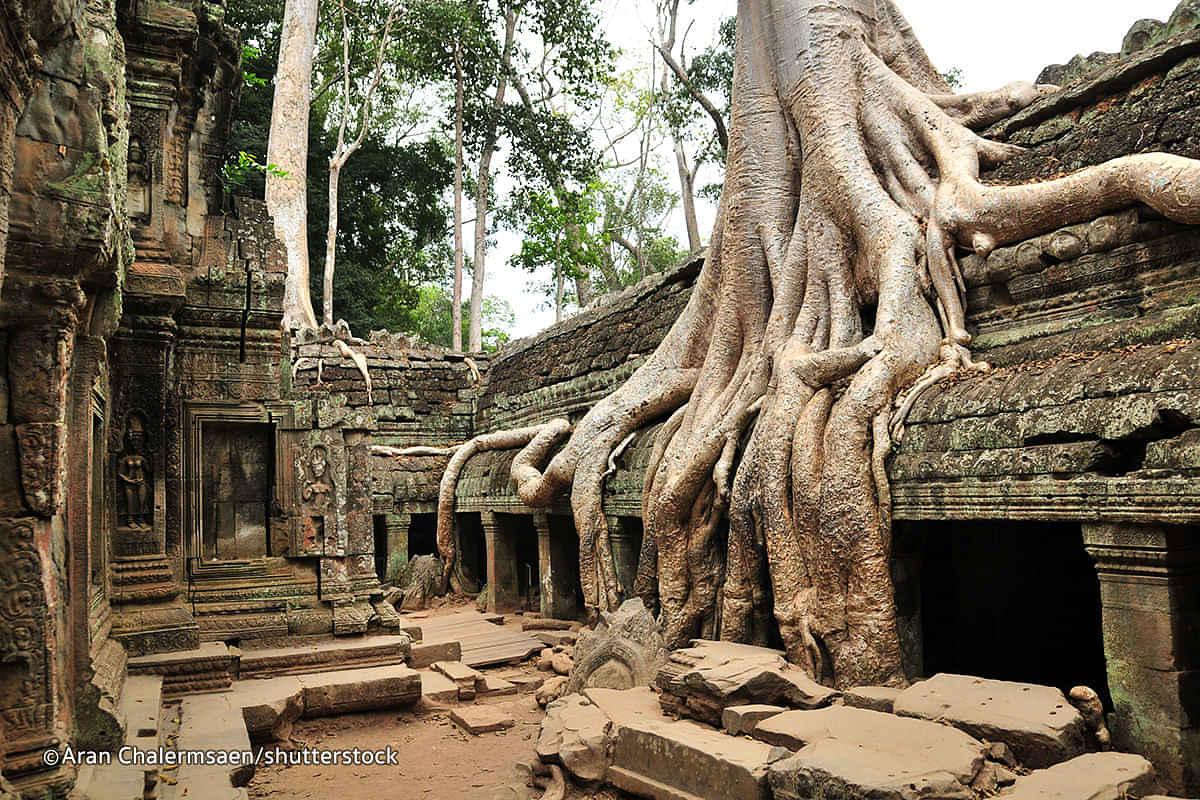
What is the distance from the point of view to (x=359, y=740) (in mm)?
5883

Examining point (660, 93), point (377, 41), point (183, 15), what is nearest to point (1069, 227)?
point (183, 15)

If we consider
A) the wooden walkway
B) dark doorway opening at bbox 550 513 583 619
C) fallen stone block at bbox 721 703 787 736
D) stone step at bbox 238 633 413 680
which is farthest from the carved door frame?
fallen stone block at bbox 721 703 787 736

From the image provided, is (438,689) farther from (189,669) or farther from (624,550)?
(624,550)

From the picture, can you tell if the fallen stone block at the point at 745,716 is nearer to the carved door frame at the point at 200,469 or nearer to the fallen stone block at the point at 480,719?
the fallen stone block at the point at 480,719

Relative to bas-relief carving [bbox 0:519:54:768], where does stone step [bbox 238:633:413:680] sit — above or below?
below

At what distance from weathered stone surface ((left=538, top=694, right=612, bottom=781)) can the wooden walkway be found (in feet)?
8.34

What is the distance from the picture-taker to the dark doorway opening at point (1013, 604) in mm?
5957

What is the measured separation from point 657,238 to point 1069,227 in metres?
25.9

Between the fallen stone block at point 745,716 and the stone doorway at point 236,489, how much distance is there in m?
4.13

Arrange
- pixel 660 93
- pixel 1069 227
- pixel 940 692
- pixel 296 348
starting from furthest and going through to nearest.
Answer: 1. pixel 660 93
2. pixel 296 348
3. pixel 1069 227
4. pixel 940 692

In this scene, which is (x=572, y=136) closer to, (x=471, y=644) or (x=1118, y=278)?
(x=471, y=644)

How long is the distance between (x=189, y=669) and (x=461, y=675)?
2026 mm

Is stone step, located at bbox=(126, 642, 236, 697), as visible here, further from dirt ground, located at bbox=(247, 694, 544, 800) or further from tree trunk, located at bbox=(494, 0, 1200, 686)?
tree trunk, located at bbox=(494, 0, 1200, 686)

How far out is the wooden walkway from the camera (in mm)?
7836
